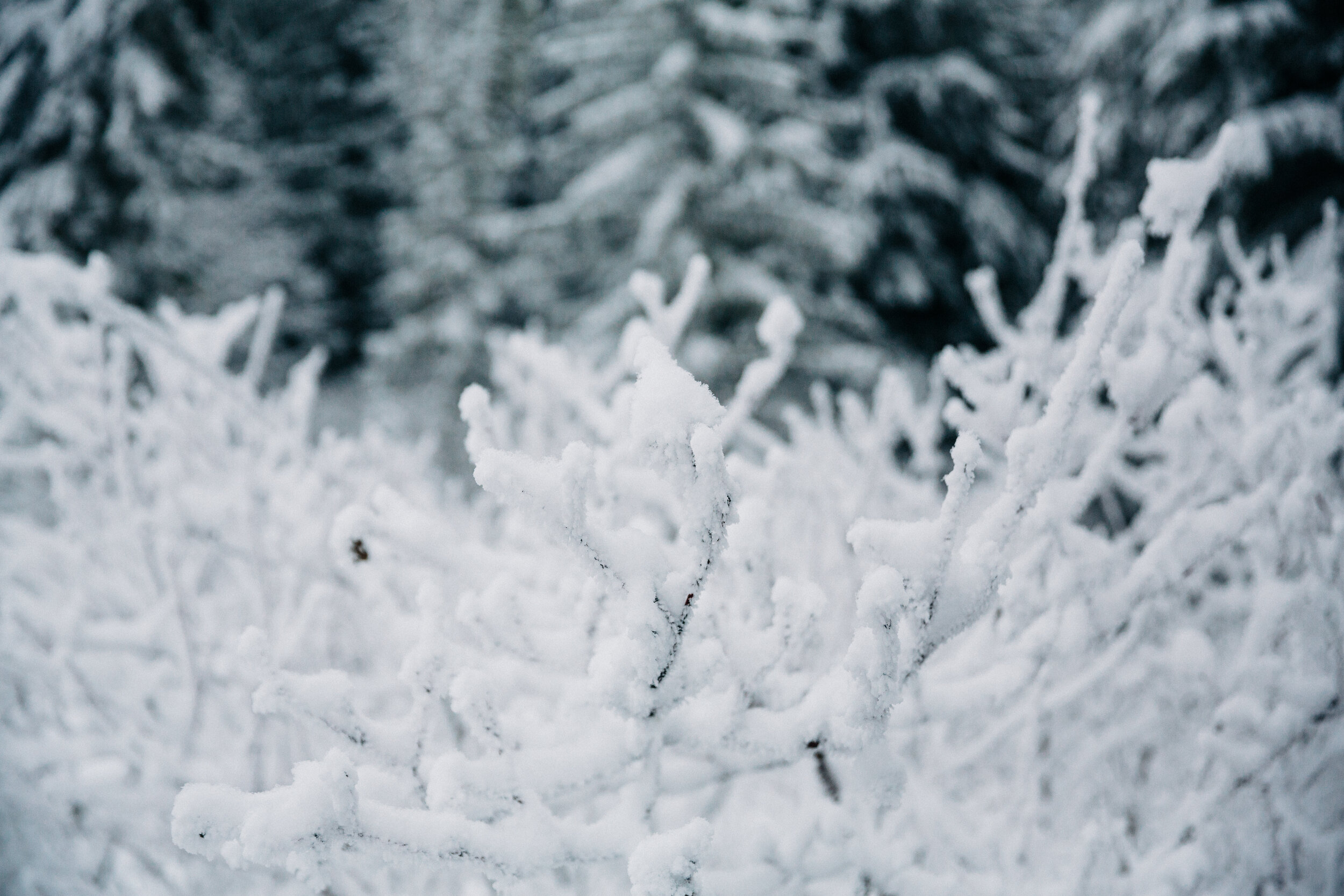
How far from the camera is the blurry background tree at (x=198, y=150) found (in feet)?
30.6

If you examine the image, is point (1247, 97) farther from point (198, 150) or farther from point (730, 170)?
point (198, 150)

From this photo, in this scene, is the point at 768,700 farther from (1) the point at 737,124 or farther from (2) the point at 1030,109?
(2) the point at 1030,109

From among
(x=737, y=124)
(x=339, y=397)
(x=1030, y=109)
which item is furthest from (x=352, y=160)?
(x=1030, y=109)

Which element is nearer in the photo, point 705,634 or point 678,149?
point 705,634

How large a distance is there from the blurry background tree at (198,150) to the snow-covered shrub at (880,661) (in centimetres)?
1035

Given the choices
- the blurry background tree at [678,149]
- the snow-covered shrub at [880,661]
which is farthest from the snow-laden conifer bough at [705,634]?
the blurry background tree at [678,149]

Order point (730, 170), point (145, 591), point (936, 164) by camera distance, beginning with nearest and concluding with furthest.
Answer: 1. point (145, 591)
2. point (730, 170)
3. point (936, 164)

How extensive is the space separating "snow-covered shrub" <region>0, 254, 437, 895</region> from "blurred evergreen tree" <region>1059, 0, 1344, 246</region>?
7.58 metres

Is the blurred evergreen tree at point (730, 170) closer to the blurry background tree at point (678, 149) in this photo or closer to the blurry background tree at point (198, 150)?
the blurry background tree at point (678, 149)

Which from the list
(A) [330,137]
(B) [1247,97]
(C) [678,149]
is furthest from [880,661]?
(A) [330,137]

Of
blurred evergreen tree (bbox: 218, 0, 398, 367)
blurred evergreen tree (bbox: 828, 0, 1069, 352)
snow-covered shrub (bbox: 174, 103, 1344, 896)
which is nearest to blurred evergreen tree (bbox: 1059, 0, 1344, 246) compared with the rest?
blurred evergreen tree (bbox: 828, 0, 1069, 352)

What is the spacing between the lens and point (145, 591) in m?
2.38

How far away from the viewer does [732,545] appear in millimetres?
1078

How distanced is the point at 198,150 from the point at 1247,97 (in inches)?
536
